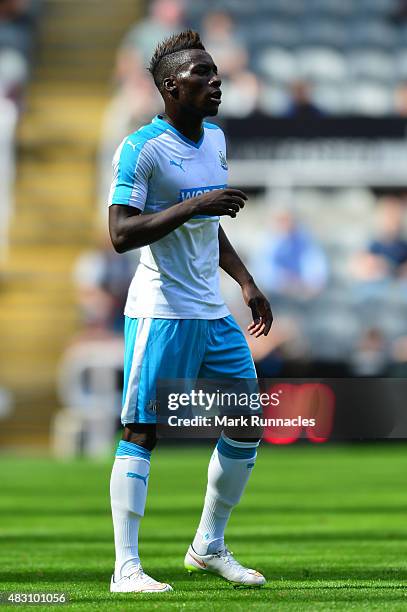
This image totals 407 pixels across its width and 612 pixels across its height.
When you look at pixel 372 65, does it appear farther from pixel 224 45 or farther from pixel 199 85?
pixel 199 85

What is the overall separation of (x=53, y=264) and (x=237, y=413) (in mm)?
13730

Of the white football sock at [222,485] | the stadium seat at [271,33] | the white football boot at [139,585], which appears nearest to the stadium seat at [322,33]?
the stadium seat at [271,33]

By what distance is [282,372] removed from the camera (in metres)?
15.1

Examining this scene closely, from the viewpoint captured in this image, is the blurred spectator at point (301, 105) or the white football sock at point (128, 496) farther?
the blurred spectator at point (301, 105)

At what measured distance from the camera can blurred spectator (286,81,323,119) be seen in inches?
686

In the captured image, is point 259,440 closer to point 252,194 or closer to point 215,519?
point 215,519

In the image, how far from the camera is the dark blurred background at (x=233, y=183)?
15961mm

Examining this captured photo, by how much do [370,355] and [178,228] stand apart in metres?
10.1

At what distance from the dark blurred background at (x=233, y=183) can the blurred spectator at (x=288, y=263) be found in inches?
0.9

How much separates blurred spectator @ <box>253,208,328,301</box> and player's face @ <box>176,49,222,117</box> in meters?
10.8

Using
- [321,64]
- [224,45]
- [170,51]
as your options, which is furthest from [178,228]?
[321,64]

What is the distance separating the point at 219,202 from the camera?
4914 millimetres

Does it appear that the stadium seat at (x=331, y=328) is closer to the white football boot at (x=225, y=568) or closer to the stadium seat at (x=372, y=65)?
the stadium seat at (x=372, y=65)

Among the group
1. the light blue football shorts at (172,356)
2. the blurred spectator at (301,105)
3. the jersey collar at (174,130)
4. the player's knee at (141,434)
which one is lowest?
the player's knee at (141,434)
